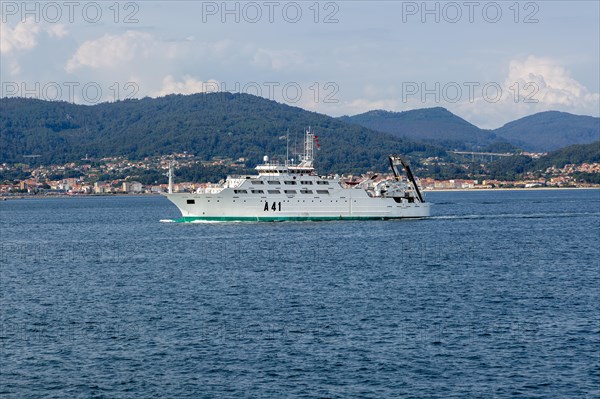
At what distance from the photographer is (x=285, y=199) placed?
7425 centimetres

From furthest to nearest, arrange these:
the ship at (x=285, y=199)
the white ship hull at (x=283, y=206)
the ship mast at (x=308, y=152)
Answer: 1. the ship mast at (x=308, y=152)
2. the white ship hull at (x=283, y=206)
3. the ship at (x=285, y=199)

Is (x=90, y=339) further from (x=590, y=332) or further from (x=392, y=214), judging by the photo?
(x=392, y=214)

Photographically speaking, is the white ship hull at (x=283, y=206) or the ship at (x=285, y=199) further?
the white ship hull at (x=283, y=206)

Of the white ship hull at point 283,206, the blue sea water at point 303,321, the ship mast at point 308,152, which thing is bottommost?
the blue sea water at point 303,321

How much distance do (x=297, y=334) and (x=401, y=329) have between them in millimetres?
3312

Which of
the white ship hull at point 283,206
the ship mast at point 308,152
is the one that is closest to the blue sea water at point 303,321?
the white ship hull at point 283,206

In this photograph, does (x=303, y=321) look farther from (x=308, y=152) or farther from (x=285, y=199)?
(x=308, y=152)

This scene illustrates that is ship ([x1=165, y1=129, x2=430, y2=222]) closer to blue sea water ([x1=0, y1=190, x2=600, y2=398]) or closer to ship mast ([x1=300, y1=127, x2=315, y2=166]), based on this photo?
ship mast ([x1=300, y1=127, x2=315, y2=166])

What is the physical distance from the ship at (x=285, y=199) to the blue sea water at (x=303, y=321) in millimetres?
18342

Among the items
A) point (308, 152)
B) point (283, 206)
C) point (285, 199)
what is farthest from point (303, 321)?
point (308, 152)

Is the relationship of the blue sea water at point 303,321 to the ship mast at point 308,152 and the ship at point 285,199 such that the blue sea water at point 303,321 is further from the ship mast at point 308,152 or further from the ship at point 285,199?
the ship mast at point 308,152

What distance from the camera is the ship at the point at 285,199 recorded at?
73500 mm

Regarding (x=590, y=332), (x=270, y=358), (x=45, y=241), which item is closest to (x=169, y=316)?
(x=270, y=358)

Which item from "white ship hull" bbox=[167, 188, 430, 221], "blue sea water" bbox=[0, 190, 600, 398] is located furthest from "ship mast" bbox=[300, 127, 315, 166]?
"blue sea water" bbox=[0, 190, 600, 398]
